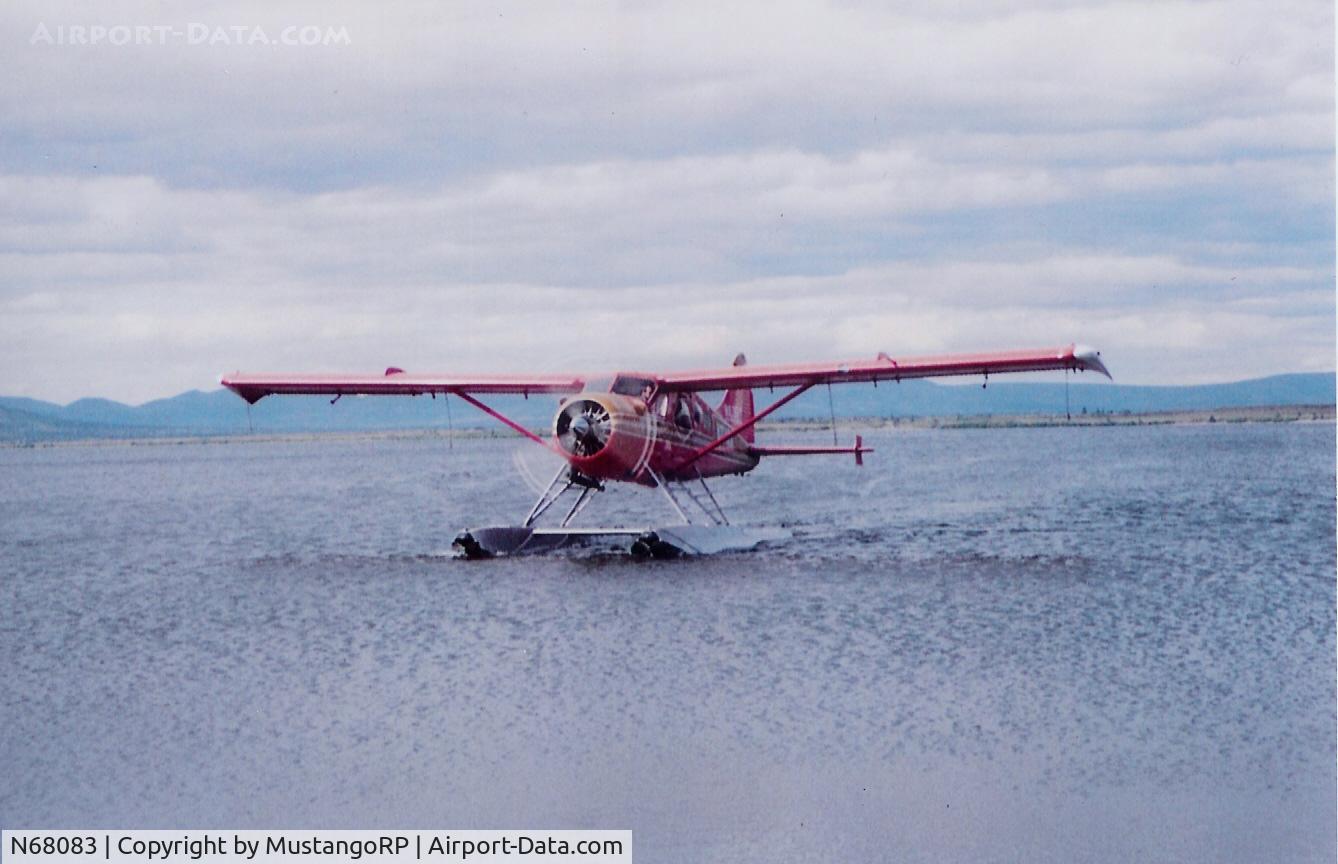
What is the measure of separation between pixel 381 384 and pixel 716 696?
11.5 m

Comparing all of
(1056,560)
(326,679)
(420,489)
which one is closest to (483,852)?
(326,679)

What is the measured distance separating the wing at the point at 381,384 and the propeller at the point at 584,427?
77.5 inches

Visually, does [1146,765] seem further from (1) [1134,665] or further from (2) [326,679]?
(2) [326,679]

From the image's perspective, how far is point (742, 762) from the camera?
8.89 metres

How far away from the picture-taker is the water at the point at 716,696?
311 inches

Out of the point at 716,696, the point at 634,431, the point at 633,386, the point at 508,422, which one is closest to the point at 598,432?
the point at 634,431

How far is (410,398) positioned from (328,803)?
50.1ft

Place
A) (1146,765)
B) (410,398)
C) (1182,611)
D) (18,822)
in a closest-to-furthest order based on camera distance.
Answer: (18,822) < (1146,765) < (1182,611) < (410,398)

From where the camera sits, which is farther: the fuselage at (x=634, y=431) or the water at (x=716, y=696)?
the fuselage at (x=634, y=431)

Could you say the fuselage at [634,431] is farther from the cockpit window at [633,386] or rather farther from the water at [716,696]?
the water at [716,696]

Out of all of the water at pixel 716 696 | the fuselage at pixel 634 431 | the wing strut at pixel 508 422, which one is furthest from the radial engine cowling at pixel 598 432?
the water at pixel 716 696

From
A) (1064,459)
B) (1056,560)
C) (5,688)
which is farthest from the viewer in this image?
(1064,459)

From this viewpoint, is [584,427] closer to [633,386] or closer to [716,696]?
[633,386]

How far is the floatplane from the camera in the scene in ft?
61.1
